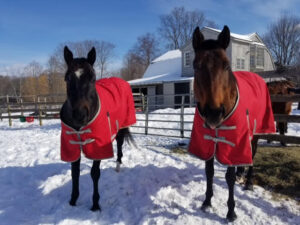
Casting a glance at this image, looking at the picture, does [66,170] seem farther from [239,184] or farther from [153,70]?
[153,70]

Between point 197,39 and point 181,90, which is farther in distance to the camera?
point 181,90

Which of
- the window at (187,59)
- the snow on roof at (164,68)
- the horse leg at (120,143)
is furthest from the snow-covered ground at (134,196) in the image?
the snow on roof at (164,68)

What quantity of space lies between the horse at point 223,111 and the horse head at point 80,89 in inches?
46.5

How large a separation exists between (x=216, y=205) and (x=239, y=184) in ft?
2.51

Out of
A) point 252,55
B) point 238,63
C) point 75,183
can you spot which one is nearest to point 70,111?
point 75,183

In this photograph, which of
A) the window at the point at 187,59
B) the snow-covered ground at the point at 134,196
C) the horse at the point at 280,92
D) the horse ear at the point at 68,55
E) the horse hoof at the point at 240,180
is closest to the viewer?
the snow-covered ground at the point at 134,196

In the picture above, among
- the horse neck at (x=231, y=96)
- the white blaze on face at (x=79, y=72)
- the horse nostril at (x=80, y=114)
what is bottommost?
the horse nostril at (x=80, y=114)

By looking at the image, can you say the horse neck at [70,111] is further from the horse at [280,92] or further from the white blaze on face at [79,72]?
the horse at [280,92]

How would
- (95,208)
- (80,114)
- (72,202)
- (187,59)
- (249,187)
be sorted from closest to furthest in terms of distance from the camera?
(80,114)
(95,208)
(72,202)
(249,187)
(187,59)

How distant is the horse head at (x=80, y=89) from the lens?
231cm

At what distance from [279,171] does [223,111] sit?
2368mm

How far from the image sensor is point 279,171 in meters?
3.58

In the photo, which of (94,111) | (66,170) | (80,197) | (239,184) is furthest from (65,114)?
(239,184)

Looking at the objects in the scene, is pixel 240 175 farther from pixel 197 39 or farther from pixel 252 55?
pixel 252 55
